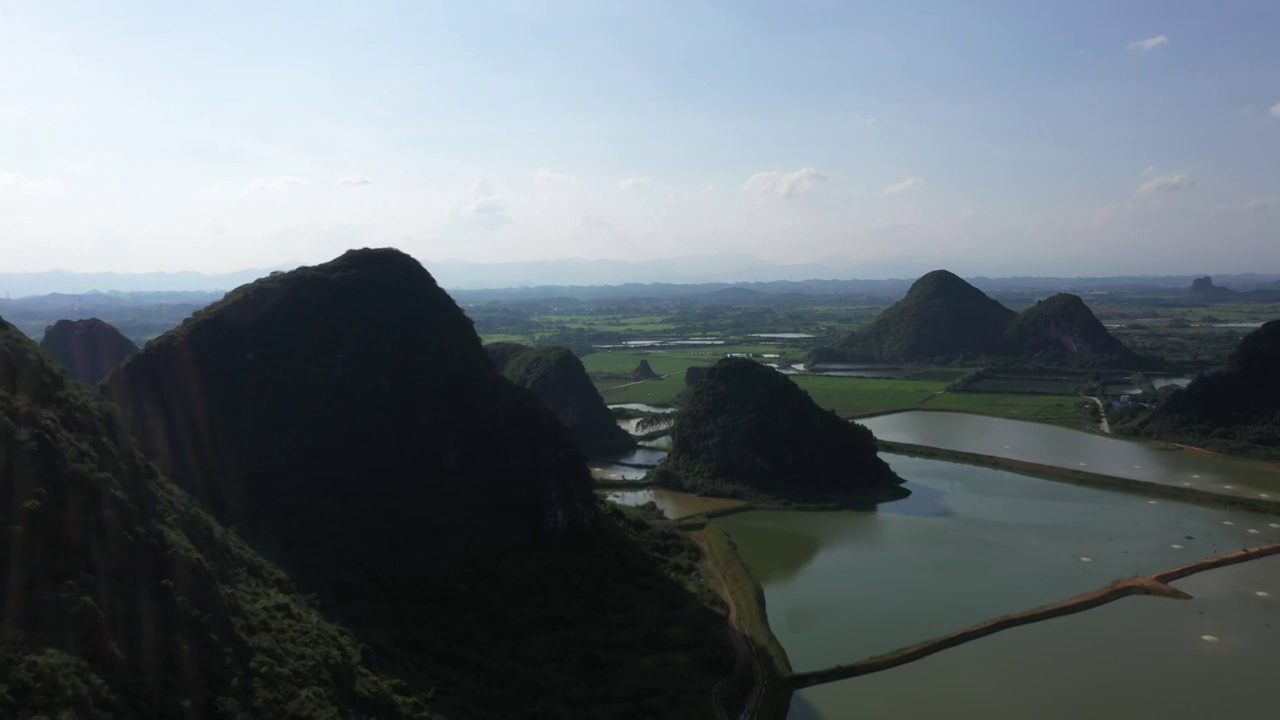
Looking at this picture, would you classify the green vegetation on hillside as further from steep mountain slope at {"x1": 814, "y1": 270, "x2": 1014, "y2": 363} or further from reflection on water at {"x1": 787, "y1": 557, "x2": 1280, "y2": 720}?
steep mountain slope at {"x1": 814, "y1": 270, "x2": 1014, "y2": 363}

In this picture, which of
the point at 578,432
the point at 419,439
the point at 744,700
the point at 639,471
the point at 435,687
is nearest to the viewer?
the point at 435,687

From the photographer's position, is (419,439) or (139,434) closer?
(139,434)

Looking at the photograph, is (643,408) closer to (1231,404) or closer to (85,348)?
(85,348)

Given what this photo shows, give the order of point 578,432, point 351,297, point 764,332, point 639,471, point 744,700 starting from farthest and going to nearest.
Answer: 1. point 764,332
2. point 578,432
3. point 639,471
4. point 351,297
5. point 744,700

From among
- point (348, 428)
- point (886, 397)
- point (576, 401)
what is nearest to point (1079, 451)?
Answer: point (886, 397)

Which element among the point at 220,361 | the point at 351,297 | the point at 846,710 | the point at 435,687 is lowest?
the point at 846,710

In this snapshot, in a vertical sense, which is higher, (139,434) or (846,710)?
(139,434)

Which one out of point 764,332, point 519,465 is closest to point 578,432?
point 519,465

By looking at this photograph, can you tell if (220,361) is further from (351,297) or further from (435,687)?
(435,687)
